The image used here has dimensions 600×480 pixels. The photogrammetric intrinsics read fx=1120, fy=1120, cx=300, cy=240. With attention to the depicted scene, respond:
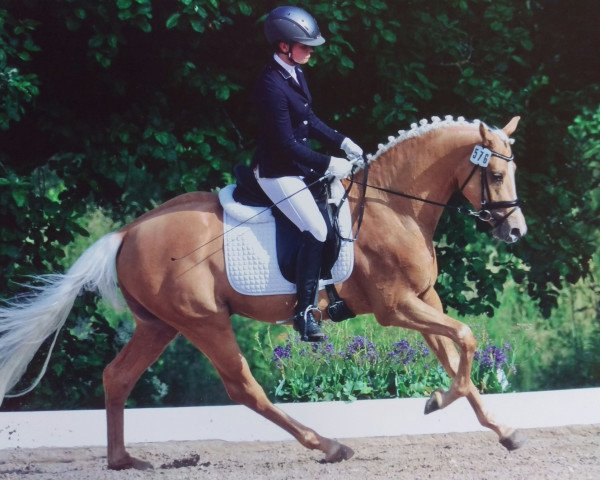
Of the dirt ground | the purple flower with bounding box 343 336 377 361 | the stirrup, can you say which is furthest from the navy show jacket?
the purple flower with bounding box 343 336 377 361

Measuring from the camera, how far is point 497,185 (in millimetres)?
5852

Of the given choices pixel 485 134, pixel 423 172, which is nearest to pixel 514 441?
pixel 423 172

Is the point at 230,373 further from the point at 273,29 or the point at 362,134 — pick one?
the point at 362,134

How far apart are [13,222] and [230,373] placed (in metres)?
2.47

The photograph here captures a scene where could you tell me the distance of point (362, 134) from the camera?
8430 mm

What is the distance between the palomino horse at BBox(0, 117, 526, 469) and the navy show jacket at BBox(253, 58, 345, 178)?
0.35 m

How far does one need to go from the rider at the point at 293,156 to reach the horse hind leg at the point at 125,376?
0.90 metres

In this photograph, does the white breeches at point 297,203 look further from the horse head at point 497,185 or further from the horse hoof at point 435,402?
the horse hoof at point 435,402

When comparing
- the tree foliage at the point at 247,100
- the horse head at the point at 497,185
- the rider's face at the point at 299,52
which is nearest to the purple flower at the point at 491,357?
the tree foliage at the point at 247,100

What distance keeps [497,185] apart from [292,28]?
1.34 m

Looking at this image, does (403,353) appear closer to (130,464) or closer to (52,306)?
(130,464)

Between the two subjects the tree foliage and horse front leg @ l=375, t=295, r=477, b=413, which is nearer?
horse front leg @ l=375, t=295, r=477, b=413

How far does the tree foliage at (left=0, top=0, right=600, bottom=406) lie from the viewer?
307 inches

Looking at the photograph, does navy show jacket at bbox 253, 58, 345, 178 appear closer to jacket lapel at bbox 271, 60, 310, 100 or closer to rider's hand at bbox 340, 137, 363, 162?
jacket lapel at bbox 271, 60, 310, 100
